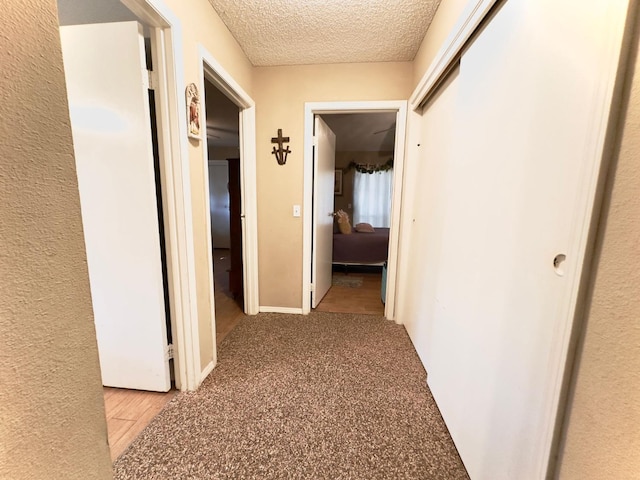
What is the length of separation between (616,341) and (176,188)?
63.8 inches

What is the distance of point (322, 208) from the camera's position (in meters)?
2.73

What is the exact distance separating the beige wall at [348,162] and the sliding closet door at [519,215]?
4886mm

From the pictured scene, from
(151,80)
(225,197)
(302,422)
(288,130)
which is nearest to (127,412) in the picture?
(302,422)

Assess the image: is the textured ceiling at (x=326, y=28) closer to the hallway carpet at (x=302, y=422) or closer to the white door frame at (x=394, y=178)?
the white door frame at (x=394, y=178)

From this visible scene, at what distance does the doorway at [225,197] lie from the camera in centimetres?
258

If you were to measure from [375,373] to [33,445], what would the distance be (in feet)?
5.13

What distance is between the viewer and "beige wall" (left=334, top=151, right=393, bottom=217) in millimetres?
5984

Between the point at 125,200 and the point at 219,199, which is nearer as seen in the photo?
the point at 125,200

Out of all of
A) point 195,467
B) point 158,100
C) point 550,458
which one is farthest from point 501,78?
point 195,467

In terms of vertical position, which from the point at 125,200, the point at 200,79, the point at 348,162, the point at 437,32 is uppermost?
the point at 437,32

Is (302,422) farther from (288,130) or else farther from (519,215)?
(288,130)

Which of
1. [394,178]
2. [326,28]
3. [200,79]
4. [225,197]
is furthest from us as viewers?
[225,197]

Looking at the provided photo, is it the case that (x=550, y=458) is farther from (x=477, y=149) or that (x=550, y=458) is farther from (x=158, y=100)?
(x=158, y=100)

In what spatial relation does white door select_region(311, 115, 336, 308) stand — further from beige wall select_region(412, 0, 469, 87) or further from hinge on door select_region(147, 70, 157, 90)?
hinge on door select_region(147, 70, 157, 90)
